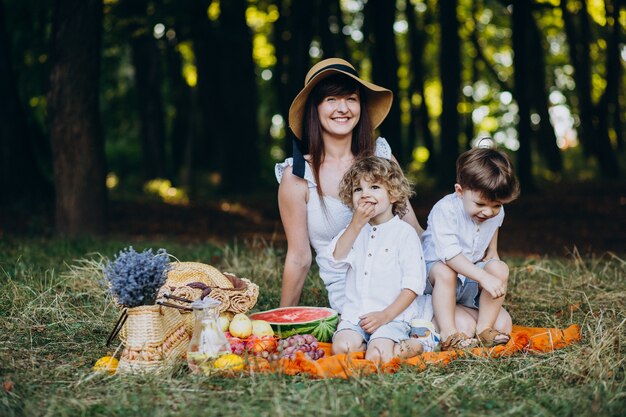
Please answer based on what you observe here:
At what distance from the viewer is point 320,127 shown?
4.73m

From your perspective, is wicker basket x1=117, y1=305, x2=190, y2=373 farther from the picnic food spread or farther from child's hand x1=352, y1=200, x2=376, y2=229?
child's hand x1=352, y1=200, x2=376, y2=229

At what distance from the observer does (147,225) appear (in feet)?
35.2

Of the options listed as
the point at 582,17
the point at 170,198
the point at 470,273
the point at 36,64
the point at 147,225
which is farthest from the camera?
the point at 582,17

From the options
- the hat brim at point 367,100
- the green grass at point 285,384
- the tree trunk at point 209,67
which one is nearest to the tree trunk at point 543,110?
the tree trunk at point 209,67

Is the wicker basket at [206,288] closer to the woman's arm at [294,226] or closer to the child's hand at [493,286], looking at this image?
the woman's arm at [294,226]

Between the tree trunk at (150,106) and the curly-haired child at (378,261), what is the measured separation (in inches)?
479

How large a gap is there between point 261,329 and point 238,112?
404 inches

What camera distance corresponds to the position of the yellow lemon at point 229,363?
3.50 m

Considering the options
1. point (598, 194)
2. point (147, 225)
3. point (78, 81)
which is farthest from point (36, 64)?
point (598, 194)

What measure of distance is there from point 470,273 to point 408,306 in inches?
15.8

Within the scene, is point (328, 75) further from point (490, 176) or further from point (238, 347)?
point (238, 347)

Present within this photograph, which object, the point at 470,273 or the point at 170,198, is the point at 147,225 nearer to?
the point at 170,198

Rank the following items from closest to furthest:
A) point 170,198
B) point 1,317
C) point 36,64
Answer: point 1,317
point 36,64
point 170,198

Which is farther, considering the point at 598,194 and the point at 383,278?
the point at 598,194
